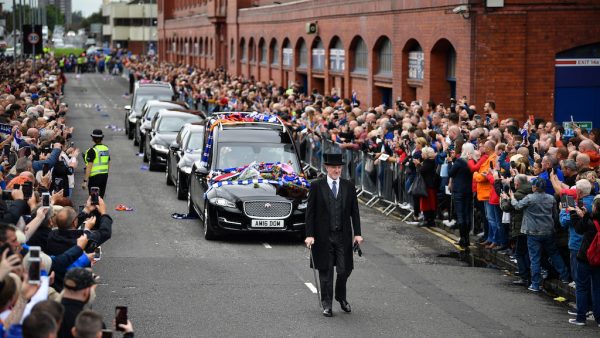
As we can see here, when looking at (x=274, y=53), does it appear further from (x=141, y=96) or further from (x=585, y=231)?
(x=585, y=231)

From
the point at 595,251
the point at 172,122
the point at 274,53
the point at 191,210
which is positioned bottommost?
the point at 191,210

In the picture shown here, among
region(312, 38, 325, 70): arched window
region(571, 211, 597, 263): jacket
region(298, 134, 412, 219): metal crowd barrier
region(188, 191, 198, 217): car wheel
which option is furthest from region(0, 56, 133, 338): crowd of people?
region(312, 38, 325, 70): arched window

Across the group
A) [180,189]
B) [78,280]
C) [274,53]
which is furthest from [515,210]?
[274,53]

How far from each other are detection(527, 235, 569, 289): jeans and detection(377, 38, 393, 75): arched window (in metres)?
21.1

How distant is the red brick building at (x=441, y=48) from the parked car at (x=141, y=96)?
20.5 ft

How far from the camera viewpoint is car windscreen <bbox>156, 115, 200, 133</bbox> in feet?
100

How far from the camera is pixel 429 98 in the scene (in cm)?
3150

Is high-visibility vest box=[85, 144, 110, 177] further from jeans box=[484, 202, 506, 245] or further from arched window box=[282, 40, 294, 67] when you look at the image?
arched window box=[282, 40, 294, 67]

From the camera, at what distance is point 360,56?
4016cm

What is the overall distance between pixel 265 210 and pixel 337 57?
81.9 ft

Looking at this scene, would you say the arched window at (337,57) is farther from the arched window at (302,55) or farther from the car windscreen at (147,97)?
the car windscreen at (147,97)

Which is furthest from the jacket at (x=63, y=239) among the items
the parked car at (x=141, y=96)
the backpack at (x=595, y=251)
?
the parked car at (x=141, y=96)

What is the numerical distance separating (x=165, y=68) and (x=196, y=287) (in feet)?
172

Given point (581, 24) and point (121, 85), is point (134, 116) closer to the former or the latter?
point (581, 24)
